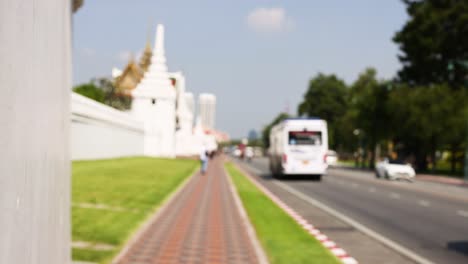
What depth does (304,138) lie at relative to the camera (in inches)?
1211

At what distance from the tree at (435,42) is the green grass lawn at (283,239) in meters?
40.8

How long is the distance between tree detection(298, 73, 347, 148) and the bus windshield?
80.4 metres

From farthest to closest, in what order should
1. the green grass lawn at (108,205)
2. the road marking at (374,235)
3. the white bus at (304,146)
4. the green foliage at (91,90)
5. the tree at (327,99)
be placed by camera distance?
the tree at (327,99)
the green foliage at (91,90)
the white bus at (304,146)
the green grass lawn at (108,205)
the road marking at (374,235)

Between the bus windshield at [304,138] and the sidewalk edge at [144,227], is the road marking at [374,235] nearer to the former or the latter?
the sidewalk edge at [144,227]

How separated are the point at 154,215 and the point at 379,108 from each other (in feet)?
163

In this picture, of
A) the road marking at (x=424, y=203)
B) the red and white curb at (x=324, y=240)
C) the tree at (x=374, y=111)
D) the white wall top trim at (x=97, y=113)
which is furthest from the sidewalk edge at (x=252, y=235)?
the tree at (x=374, y=111)

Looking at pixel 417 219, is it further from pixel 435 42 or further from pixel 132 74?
pixel 435 42

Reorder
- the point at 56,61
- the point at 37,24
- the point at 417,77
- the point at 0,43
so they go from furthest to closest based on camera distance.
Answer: the point at 417,77 → the point at 56,61 → the point at 37,24 → the point at 0,43

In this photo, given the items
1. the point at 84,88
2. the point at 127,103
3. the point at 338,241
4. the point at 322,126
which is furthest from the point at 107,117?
the point at 84,88

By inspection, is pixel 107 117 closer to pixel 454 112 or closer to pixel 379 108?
pixel 454 112

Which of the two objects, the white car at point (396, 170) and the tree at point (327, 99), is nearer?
the white car at point (396, 170)

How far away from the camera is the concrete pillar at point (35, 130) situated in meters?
2.02

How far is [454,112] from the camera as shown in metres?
48.2

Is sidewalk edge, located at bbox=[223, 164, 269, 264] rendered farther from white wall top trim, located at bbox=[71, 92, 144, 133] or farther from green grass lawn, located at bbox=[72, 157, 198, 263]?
white wall top trim, located at bbox=[71, 92, 144, 133]
